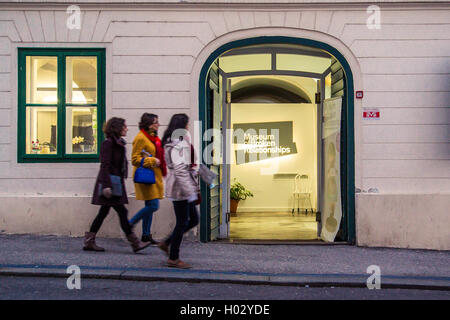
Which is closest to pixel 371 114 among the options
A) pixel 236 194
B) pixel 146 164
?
pixel 146 164

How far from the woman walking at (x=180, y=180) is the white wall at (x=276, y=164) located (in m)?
9.37

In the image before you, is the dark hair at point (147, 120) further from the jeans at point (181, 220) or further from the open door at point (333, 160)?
the open door at point (333, 160)

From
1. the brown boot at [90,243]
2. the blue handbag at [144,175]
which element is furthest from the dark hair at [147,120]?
the brown boot at [90,243]

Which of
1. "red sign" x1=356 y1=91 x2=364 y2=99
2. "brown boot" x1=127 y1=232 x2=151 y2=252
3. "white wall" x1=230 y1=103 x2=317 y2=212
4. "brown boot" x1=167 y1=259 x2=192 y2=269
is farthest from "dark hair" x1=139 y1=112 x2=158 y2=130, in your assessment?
"white wall" x1=230 y1=103 x2=317 y2=212

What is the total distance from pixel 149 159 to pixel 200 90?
70.8 inches

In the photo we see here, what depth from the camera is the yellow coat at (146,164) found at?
8.13 metres

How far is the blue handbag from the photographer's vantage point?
26.6 ft

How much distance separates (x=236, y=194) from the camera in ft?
51.5

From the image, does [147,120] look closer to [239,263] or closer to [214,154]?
[214,154]

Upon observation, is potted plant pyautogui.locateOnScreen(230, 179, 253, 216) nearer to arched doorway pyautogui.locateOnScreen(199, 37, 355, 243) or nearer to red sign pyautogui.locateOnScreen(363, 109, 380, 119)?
arched doorway pyautogui.locateOnScreen(199, 37, 355, 243)

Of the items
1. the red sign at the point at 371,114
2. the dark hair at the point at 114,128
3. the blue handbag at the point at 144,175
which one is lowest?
the blue handbag at the point at 144,175

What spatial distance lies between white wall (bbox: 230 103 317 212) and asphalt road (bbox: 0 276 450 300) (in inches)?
390

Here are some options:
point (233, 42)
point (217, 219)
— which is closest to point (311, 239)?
point (217, 219)
